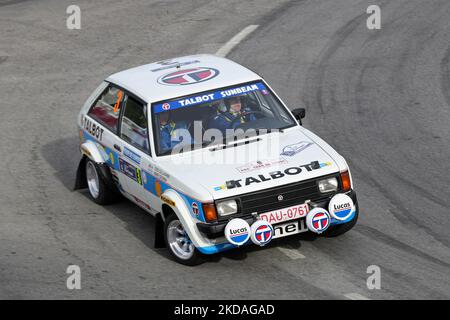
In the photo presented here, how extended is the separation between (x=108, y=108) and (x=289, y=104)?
441 cm

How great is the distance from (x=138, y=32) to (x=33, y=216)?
29.0ft

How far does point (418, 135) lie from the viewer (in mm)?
13320

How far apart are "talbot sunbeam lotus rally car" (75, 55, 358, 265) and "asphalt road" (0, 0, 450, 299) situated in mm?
438

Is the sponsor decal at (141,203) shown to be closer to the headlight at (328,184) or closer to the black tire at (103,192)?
the black tire at (103,192)

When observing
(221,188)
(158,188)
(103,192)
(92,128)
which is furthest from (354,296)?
(92,128)

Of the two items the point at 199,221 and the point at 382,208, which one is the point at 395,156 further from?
the point at 199,221

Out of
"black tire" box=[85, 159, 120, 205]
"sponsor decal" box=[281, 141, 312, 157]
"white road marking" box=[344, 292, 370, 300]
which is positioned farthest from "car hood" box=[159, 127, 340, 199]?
"black tire" box=[85, 159, 120, 205]

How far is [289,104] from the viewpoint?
15.0m

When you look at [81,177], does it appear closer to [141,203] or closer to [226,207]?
[141,203]

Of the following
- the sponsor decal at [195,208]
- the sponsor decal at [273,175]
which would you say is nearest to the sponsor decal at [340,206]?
the sponsor decal at [273,175]

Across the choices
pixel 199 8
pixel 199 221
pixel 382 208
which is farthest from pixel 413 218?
pixel 199 8

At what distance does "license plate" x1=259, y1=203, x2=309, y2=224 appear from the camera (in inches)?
368

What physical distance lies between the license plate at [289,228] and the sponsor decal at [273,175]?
0.50 m
